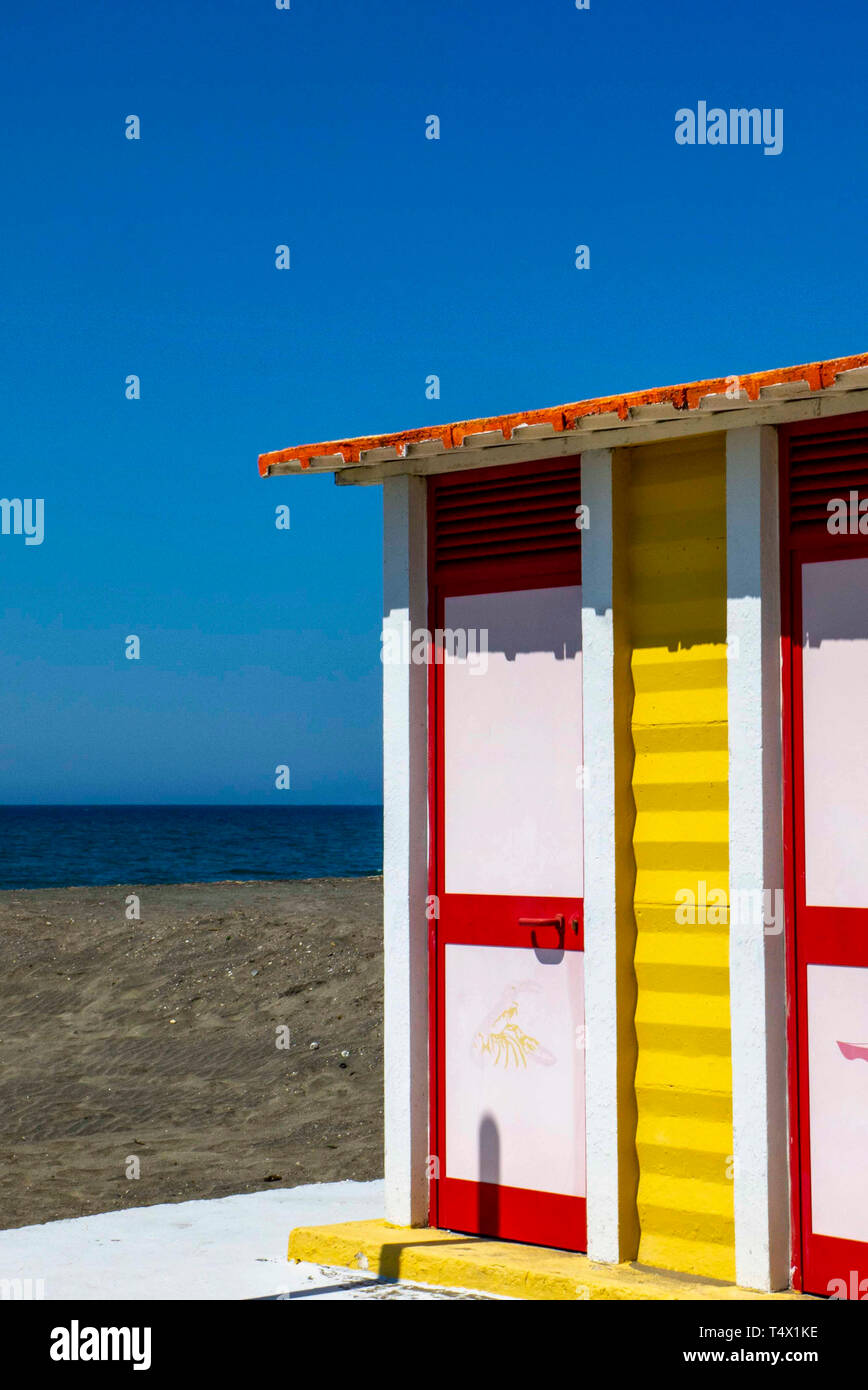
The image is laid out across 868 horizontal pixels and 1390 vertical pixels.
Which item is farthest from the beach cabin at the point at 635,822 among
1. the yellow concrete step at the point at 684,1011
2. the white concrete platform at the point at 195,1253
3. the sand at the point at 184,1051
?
the sand at the point at 184,1051

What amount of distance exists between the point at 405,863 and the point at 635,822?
110 centimetres

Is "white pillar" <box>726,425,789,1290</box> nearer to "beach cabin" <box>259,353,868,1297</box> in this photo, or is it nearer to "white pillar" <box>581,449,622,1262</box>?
"beach cabin" <box>259,353,868,1297</box>

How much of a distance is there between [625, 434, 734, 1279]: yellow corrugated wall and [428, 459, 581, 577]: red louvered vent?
1.04 feet

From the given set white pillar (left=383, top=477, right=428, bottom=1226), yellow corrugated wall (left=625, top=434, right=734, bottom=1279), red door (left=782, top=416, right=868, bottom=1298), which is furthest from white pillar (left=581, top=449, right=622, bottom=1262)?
white pillar (left=383, top=477, right=428, bottom=1226)

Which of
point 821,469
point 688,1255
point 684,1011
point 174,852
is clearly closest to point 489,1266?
point 688,1255

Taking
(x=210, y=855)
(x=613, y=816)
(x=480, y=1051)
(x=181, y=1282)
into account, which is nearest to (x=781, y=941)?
(x=613, y=816)

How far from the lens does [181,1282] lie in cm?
→ 648

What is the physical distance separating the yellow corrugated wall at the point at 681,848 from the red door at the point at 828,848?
0.28m

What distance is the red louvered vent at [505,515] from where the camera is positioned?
6.39m

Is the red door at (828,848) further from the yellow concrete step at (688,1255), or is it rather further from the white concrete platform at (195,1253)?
the white concrete platform at (195,1253)

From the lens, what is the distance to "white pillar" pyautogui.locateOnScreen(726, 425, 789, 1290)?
569cm

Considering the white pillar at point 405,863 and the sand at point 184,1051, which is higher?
the white pillar at point 405,863
